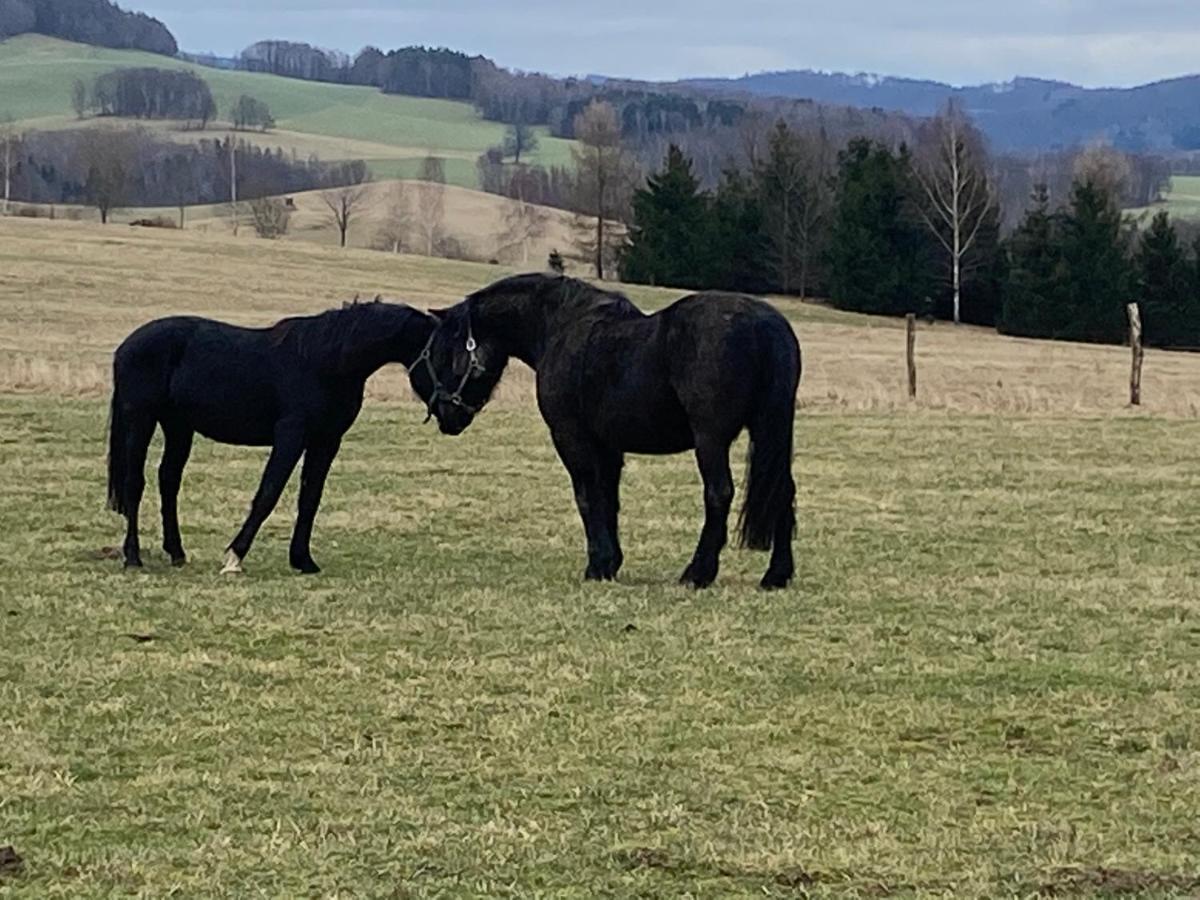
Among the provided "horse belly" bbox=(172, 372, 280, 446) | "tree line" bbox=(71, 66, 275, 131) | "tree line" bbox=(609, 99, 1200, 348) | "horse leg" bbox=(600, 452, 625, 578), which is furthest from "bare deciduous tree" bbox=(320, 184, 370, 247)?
"horse leg" bbox=(600, 452, 625, 578)

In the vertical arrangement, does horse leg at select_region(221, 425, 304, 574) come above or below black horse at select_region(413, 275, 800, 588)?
below

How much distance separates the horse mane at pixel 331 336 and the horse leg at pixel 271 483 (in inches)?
19.8

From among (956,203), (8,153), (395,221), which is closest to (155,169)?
(8,153)

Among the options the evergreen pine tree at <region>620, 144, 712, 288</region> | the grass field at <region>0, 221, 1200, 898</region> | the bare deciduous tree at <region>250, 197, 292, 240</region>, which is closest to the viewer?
the grass field at <region>0, 221, 1200, 898</region>

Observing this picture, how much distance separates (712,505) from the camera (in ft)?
35.2

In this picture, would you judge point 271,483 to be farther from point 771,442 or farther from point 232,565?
point 771,442

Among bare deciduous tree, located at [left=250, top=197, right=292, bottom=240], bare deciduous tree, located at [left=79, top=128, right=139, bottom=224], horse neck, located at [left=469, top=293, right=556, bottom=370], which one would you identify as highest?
bare deciduous tree, located at [left=79, top=128, right=139, bottom=224]

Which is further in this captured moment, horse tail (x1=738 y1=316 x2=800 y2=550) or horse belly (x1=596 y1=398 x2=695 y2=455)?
horse belly (x1=596 y1=398 x2=695 y2=455)

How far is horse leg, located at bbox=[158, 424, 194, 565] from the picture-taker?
11.8m

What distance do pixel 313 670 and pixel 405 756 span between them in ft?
5.54

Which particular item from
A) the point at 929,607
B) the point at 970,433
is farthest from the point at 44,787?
the point at 970,433

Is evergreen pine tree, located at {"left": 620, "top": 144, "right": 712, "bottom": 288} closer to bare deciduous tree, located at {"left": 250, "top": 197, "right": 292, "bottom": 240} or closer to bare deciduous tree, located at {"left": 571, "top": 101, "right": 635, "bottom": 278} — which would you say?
bare deciduous tree, located at {"left": 571, "top": 101, "right": 635, "bottom": 278}

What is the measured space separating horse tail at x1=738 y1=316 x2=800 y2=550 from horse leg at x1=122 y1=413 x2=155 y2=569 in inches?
156

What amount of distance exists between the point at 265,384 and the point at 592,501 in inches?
88.6
